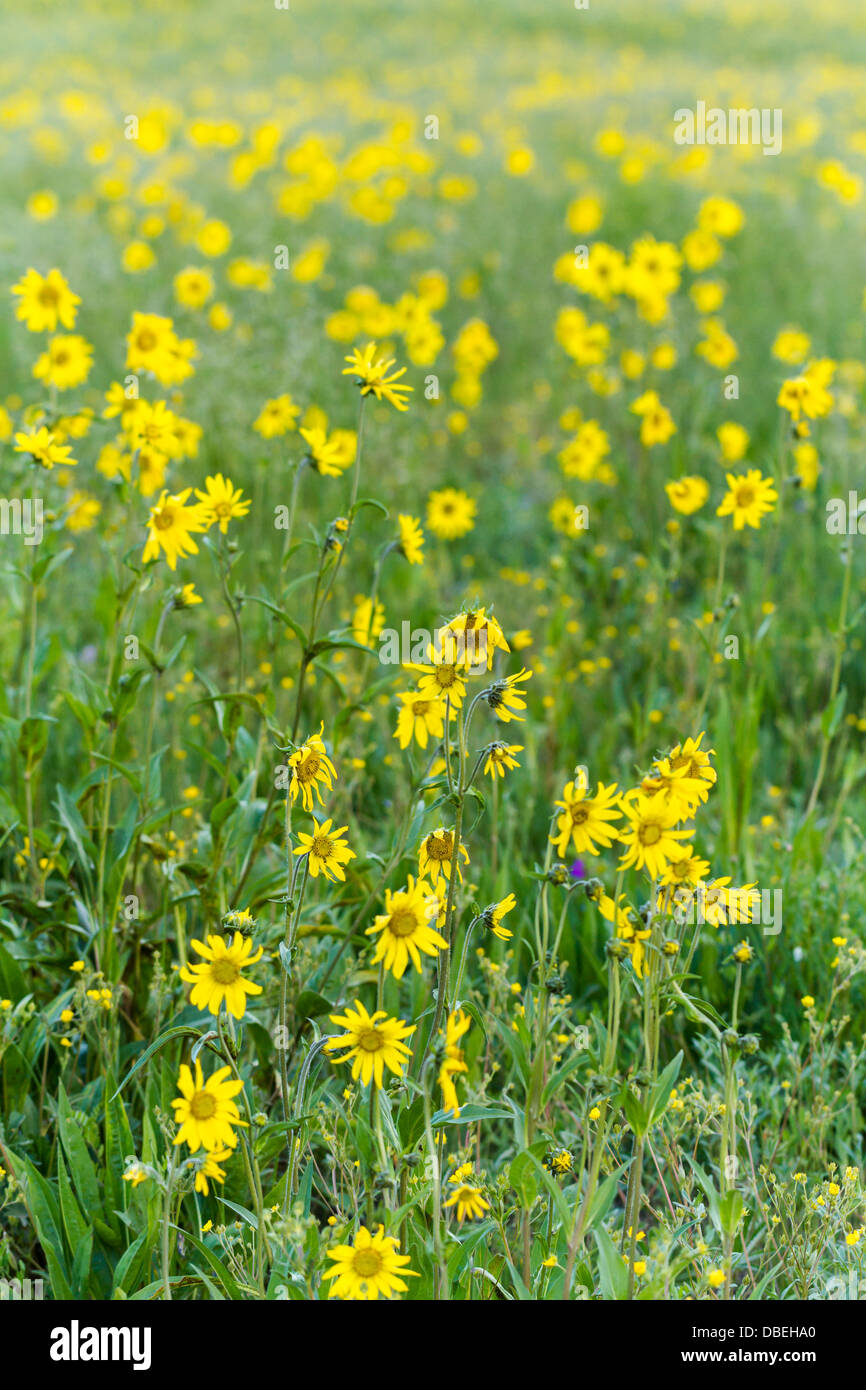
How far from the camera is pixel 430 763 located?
1876 mm

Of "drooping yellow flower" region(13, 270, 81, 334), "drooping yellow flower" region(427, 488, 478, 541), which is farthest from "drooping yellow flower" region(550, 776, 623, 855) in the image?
"drooping yellow flower" region(427, 488, 478, 541)

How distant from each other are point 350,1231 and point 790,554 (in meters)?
3.14

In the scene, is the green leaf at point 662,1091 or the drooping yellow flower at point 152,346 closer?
the green leaf at point 662,1091

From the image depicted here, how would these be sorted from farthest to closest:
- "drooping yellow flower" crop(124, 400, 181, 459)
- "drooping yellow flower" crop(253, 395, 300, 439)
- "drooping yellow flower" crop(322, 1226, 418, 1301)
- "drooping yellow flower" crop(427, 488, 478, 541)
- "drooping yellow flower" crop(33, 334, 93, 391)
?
"drooping yellow flower" crop(427, 488, 478, 541) < "drooping yellow flower" crop(253, 395, 300, 439) < "drooping yellow flower" crop(33, 334, 93, 391) < "drooping yellow flower" crop(124, 400, 181, 459) < "drooping yellow flower" crop(322, 1226, 418, 1301)

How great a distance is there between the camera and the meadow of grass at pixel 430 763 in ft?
5.59

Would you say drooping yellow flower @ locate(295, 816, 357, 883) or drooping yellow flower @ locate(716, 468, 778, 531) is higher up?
drooping yellow flower @ locate(716, 468, 778, 531)

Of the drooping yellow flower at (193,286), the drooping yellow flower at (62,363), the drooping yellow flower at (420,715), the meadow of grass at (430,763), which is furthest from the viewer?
the drooping yellow flower at (193,286)

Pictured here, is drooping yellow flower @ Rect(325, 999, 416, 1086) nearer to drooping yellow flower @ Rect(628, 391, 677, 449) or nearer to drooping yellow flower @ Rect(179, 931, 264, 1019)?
drooping yellow flower @ Rect(179, 931, 264, 1019)

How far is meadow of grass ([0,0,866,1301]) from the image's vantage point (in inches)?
67.1

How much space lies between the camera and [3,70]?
13.5m

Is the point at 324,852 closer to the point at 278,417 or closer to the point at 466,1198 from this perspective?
the point at 466,1198

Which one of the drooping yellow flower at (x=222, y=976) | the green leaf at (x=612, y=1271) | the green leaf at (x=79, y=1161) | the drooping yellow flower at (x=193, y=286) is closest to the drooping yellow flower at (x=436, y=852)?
the drooping yellow flower at (x=222, y=976)

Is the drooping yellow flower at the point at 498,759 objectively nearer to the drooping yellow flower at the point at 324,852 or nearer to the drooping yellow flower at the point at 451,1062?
the drooping yellow flower at the point at 324,852

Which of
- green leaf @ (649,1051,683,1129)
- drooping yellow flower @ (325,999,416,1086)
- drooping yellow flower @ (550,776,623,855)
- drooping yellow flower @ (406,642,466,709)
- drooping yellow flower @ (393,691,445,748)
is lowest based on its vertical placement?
green leaf @ (649,1051,683,1129)
